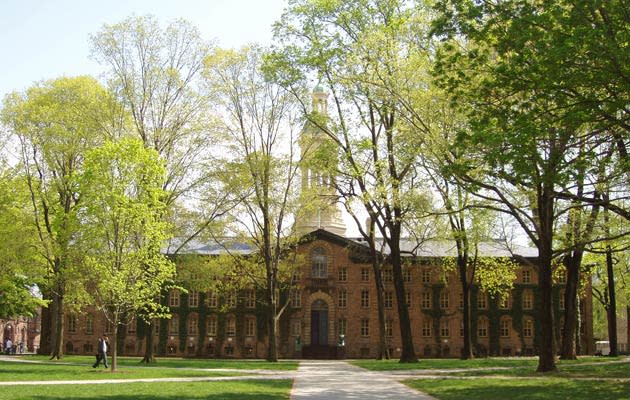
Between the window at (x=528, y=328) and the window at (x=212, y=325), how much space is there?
27431 mm

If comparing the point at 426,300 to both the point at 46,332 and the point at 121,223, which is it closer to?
the point at 46,332

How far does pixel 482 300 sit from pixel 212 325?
24.2 metres

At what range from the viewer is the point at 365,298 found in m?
61.0

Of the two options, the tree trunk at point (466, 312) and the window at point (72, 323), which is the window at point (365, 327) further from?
the window at point (72, 323)

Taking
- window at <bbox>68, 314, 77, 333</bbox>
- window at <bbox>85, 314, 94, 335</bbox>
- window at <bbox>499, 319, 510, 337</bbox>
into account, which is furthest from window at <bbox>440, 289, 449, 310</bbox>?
window at <bbox>68, 314, 77, 333</bbox>

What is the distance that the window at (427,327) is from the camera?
201 feet

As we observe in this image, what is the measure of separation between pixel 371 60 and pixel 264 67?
8803 millimetres

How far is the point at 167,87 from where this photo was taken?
36938mm

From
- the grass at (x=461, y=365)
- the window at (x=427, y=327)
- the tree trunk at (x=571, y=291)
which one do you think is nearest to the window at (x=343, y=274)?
the window at (x=427, y=327)

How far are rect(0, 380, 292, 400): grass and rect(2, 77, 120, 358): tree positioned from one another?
53.8ft

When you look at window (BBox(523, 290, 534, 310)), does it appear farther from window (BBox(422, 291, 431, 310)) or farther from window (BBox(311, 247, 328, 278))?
window (BBox(311, 247, 328, 278))

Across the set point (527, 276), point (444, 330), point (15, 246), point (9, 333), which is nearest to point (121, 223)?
point (15, 246)

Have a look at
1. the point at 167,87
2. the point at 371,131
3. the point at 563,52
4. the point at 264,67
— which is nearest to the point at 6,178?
the point at 167,87

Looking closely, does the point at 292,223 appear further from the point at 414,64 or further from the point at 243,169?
the point at 414,64
